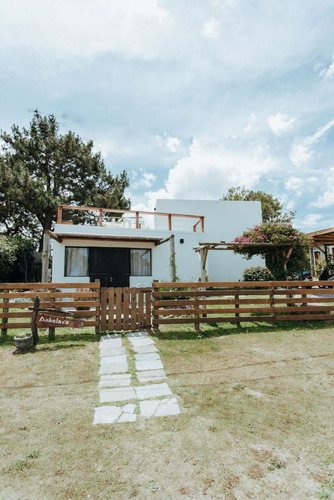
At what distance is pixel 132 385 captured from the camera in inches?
152

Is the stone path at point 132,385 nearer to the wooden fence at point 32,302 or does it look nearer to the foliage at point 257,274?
the wooden fence at point 32,302

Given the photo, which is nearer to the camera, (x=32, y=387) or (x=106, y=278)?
(x=32, y=387)

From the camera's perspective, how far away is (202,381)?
398 centimetres

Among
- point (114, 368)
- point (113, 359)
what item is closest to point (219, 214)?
point (113, 359)

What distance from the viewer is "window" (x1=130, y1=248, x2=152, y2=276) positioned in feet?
45.4

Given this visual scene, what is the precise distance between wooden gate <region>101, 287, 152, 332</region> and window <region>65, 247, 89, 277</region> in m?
6.48

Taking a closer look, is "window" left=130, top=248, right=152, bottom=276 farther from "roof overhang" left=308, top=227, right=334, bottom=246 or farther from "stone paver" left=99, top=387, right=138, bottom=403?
"stone paver" left=99, top=387, right=138, bottom=403

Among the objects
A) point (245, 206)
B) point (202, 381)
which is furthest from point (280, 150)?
point (202, 381)

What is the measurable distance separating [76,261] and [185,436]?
37.1ft

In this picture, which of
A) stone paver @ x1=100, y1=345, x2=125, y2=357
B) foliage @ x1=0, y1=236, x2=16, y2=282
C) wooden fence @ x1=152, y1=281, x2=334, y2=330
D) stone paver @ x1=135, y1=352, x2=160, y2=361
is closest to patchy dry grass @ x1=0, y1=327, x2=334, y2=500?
stone paver @ x1=135, y1=352, x2=160, y2=361

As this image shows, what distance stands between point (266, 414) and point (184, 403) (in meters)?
0.95

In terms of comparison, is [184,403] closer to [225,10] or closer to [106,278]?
[225,10]

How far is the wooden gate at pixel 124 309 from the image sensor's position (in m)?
6.68

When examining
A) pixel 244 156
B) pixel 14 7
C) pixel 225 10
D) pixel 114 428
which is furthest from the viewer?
pixel 244 156
